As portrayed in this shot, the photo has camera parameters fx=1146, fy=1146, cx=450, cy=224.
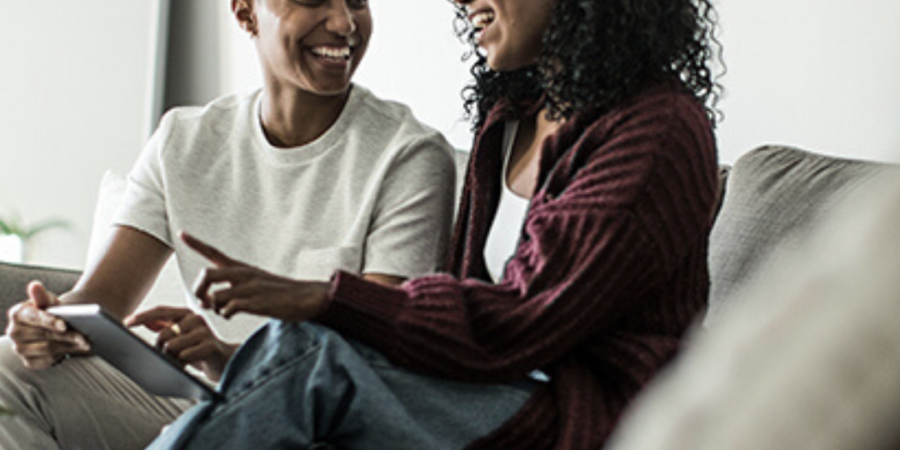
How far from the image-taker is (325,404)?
113 cm

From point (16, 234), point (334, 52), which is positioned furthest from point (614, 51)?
point (16, 234)

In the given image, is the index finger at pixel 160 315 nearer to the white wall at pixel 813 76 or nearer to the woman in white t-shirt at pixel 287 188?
the woman in white t-shirt at pixel 287 188

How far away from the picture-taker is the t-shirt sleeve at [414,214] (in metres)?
1.77

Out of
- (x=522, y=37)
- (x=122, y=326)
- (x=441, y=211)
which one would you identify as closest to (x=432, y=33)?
(x=441, y=211)

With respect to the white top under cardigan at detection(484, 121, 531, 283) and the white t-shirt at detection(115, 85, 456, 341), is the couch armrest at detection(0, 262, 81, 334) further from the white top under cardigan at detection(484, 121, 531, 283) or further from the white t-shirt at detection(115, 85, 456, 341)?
the white top under cardigan at detection(484, 121, 531, 283)

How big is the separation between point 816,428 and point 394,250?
5.04ft

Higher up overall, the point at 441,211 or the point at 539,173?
the point at 539,173


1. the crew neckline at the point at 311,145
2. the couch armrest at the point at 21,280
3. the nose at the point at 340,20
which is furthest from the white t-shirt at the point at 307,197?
the couch armrest at the point at 21,280

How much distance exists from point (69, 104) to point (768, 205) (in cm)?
249

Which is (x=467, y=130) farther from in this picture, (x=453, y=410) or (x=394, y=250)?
(x=453, y=410)

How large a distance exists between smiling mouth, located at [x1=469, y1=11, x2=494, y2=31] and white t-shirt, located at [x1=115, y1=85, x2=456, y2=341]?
0.87 feet

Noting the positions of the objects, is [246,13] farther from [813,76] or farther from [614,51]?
[813,76]

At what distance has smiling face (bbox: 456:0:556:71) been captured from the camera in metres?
1.56

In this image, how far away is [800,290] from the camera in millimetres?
244
